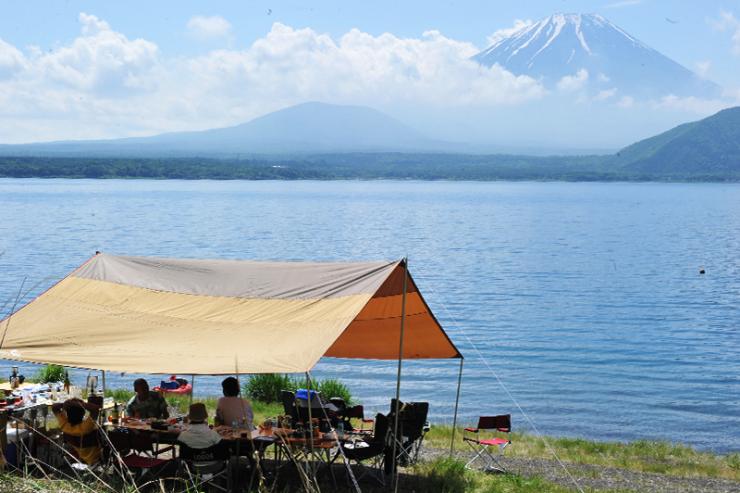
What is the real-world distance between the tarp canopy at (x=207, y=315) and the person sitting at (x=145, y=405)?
101 centimetres

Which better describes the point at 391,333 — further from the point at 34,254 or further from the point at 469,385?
the point at 34,254

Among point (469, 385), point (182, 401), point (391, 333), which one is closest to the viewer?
point (391, 333)

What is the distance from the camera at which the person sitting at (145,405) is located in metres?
11.4

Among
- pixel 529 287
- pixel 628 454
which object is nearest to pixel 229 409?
pixel 628 454

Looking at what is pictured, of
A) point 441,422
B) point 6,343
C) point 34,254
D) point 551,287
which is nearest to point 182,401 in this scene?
point 441,422

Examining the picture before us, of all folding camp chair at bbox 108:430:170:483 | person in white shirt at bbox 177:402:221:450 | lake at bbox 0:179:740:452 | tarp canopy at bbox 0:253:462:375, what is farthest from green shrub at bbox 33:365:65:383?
person in white shirt at bbox 177:402:221:450

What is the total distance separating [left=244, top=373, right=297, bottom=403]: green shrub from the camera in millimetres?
19188

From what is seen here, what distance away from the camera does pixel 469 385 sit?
25062 mm

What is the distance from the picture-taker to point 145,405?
1141 centimetres

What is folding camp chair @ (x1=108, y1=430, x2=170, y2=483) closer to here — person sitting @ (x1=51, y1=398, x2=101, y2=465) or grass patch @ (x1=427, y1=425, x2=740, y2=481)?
person sitting @ (x1=51, y1=398, x2=101, y2=465)

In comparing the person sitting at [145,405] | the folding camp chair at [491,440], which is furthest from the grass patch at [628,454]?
the person sitting at [145,405]

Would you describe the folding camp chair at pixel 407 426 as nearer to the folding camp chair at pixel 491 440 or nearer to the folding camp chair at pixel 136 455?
the folding camp chair at pixel 491 440

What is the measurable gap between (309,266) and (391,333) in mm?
1884

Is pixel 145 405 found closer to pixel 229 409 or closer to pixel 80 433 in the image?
pixel 229 409
